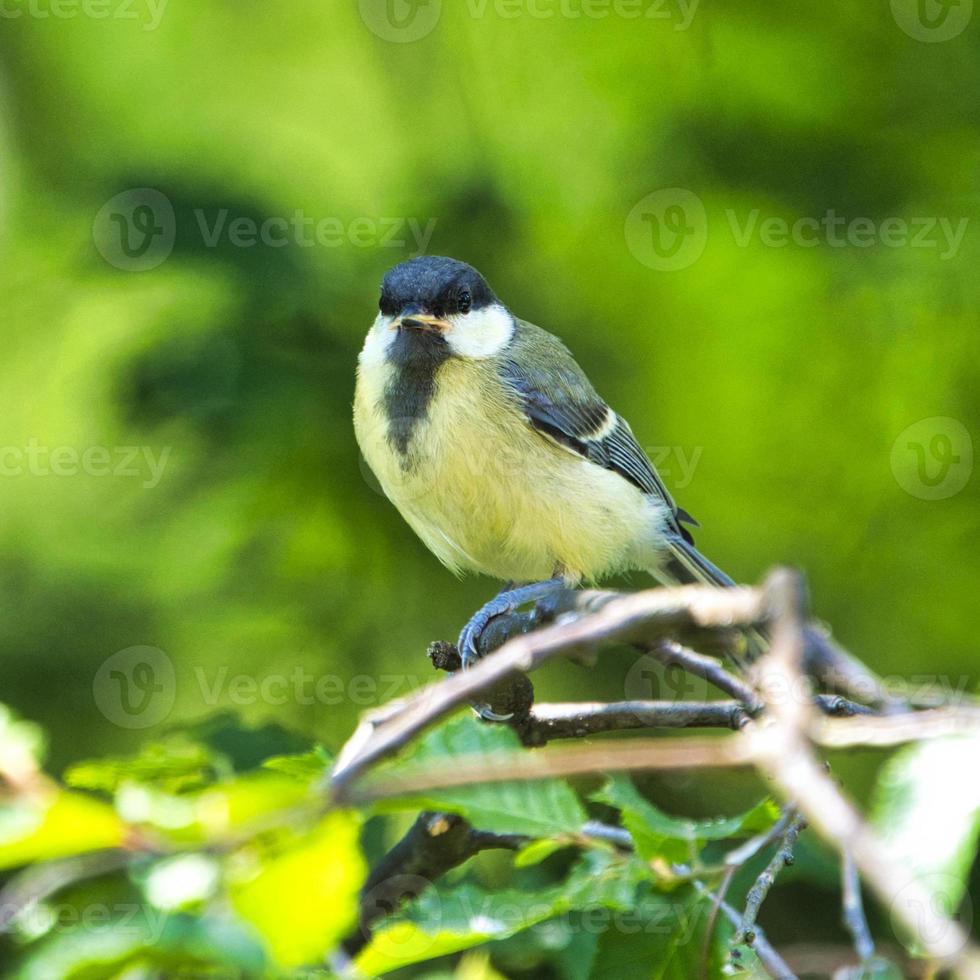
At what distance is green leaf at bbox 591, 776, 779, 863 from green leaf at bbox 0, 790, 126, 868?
0.77 m

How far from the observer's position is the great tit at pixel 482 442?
2412 mm

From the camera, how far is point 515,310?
307cm

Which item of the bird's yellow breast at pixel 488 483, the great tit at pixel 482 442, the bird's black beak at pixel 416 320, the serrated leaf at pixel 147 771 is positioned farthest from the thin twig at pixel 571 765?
the bird's black beak at pixel 416 320

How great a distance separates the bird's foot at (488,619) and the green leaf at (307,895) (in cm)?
115

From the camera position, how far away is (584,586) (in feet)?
8.87

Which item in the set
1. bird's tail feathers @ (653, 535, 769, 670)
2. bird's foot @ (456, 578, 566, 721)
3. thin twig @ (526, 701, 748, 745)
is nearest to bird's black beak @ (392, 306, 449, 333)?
bird's foot @ (456, 578, 566, 721)

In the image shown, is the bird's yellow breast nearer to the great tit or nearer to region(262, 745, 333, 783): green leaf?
the great tit

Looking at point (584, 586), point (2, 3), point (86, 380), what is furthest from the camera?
point (2, 3)

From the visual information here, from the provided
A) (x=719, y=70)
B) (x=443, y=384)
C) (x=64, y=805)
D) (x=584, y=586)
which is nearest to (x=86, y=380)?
(x=443, y=384)

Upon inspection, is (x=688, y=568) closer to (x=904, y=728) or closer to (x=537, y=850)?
(x=537, y=850)

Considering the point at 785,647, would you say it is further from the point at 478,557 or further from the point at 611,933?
the point at 478,557

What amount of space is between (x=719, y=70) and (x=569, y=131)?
0.45 meters

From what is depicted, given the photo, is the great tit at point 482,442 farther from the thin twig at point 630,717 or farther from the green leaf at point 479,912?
the green leaf at point 479,912

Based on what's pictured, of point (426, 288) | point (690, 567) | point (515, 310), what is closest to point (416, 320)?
point (426, 288)
